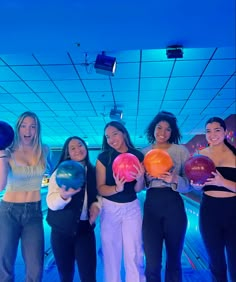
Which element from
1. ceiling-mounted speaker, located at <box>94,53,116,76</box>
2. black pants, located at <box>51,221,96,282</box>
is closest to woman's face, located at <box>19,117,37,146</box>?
black pants, located at <box>51,221,96,282</box>

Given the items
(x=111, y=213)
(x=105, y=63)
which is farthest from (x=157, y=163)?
(x=105, y=63)

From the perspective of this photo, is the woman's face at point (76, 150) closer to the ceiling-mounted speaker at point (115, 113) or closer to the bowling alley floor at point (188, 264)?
the bowling alley floor at point (188, 264)

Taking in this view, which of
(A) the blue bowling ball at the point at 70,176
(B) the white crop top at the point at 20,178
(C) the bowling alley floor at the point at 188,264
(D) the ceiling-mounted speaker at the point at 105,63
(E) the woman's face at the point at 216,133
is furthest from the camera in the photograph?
(D) the ceiling-mounted speaker at the point at 105,63

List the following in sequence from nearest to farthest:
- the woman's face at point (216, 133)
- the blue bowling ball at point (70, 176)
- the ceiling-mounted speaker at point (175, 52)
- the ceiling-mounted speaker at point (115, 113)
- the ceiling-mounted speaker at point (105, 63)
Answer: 1. the blue bowling ball at point (70, 176)
2. the woman's face at point (216, 133)
3. the ceiling-mounted speaker at point (175, 52)
4. the ceiling-mounted speaker at point (105, 63)
5. the ceiling-mounted speaker at point (115, 113)

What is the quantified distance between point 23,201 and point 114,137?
68 centimetres

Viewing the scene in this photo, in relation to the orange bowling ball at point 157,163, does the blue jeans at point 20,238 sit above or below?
below

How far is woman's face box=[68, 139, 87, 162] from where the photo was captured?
1.78m

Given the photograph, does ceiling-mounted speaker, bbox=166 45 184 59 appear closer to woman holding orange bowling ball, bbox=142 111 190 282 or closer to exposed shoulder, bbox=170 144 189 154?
exposed shoulder, bbox=170 144 189 154

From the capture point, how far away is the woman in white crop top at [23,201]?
1556 mm

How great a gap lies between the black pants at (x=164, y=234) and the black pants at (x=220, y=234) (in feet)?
0.51

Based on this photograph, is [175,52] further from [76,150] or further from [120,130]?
Result: [76,150]

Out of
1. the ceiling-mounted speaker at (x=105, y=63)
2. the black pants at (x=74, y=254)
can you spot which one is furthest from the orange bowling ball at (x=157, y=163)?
the ceiling-mounted speaker at (x=105, y=63)

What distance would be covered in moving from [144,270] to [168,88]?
3832 millimetres

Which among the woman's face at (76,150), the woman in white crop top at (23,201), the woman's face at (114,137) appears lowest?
the woman in white crop top at (23,201)
